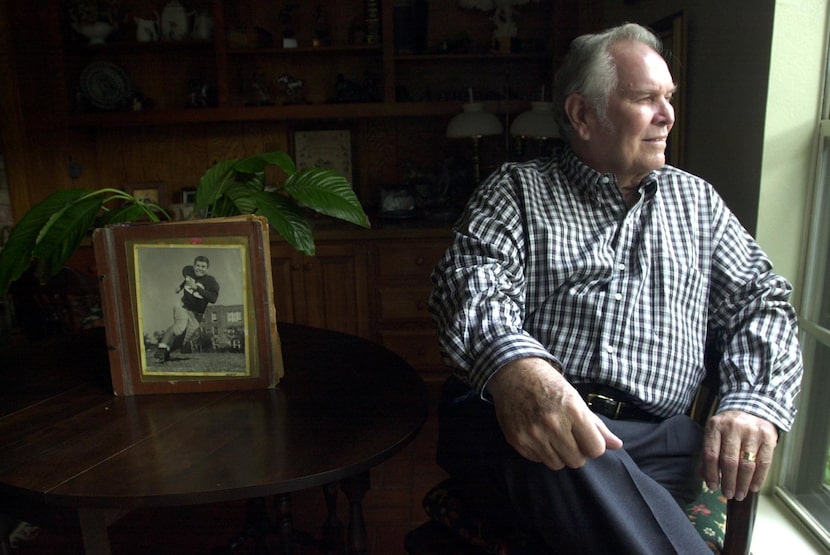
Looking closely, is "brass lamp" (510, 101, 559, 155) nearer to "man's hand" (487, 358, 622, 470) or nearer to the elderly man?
the elderly man

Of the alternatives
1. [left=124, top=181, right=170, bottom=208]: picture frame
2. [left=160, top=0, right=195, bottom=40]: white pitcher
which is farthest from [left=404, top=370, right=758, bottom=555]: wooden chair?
[left=160, top=0, right=195, bottom=40]: white pitcher

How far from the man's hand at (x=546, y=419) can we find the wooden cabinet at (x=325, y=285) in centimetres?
186

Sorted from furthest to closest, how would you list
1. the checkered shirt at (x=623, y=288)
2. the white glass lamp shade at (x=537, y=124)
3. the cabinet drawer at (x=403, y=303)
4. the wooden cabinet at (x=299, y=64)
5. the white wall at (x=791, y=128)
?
the wooden cabinet at (x=299, y=64)
the cabinet drawer at (x=403, y=303)
the white glass lamp shade at (x=537, y=124)
the white wall at (x=791, y=128)
the checkered shirt at (x=623, y=288)

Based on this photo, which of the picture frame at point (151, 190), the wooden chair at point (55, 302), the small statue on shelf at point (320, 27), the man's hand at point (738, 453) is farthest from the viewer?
the picture frame at point (151, 190)

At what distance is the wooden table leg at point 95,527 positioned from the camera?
0.86 m

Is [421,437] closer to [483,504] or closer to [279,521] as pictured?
[279,521]

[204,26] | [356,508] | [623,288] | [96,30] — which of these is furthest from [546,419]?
[96,30]

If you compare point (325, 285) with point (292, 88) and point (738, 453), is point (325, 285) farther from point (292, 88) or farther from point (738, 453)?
point (738, 453)

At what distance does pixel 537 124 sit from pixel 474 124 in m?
0.27

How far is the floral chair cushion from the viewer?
1024 mm

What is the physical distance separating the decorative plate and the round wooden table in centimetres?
204

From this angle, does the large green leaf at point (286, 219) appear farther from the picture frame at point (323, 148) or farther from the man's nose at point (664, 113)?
the picture frame at point (323, 148)

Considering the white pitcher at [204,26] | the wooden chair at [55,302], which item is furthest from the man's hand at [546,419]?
the white pitcher at [204,26]

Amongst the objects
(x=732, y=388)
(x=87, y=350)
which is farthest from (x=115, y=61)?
(x=732, y=388)
